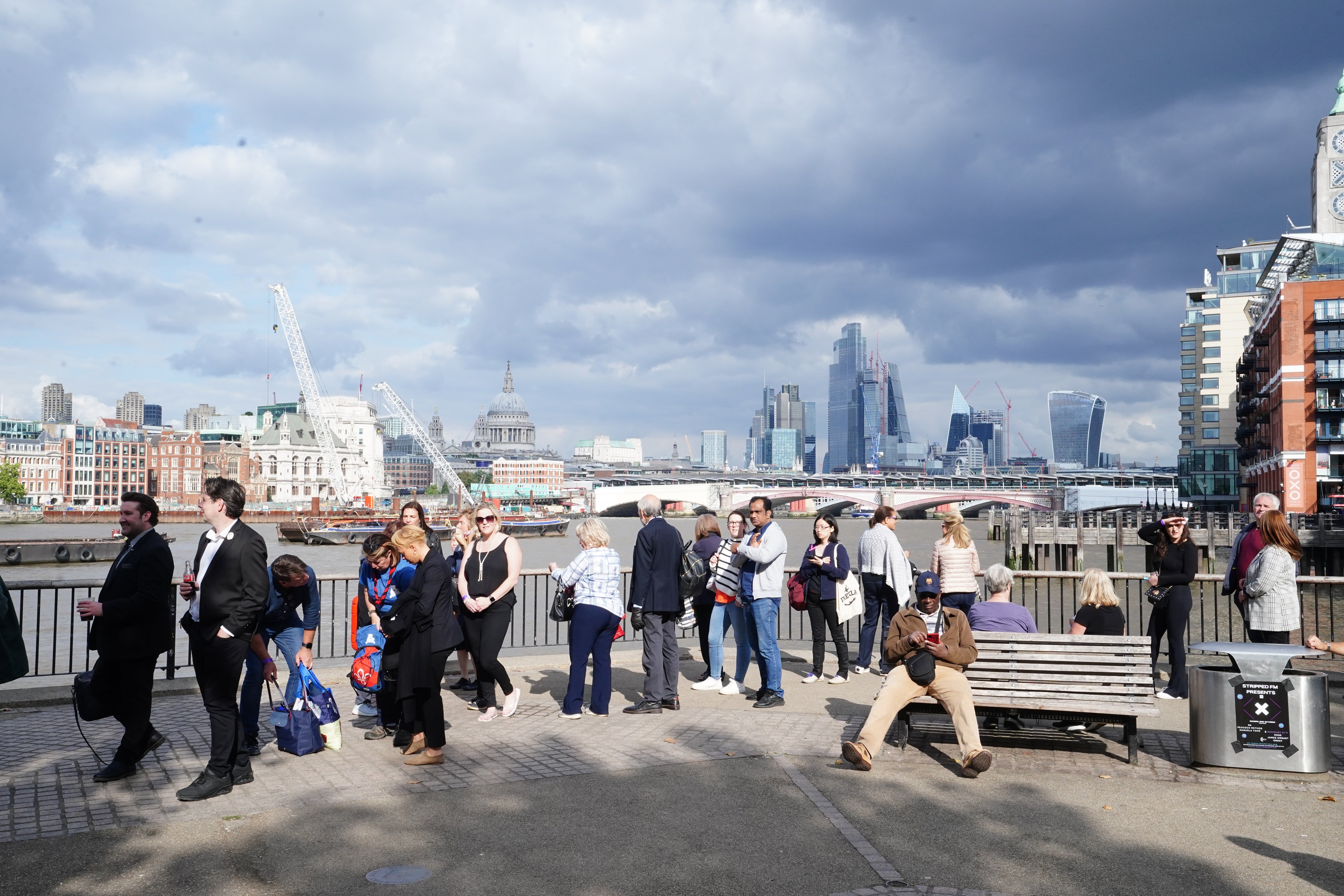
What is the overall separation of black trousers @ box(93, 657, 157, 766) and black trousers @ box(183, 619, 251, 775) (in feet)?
2.22

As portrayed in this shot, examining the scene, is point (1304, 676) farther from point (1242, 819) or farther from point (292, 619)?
point (292, 619)

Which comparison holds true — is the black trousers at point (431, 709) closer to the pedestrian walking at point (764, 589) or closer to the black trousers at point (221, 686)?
the black trousers at point (221, 686)

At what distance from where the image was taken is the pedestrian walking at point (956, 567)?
1020 cm

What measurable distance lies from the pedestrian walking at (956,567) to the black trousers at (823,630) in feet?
3.51

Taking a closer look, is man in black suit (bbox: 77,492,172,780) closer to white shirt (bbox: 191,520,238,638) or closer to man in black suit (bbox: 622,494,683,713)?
white shirt (bbox: 191,520,238,638)

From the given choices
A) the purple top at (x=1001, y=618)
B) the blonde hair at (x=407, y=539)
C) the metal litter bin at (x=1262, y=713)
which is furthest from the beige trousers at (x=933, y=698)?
the blonde hair at (x=407, y=539)

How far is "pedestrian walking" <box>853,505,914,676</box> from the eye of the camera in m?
10.8

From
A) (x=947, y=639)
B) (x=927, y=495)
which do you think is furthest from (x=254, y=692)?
(x=927, y=495)

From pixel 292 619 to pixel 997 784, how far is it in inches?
209

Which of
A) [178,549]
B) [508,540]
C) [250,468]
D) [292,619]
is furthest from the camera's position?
[250,468]

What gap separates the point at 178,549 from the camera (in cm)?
7000

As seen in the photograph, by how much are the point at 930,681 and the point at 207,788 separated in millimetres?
4728

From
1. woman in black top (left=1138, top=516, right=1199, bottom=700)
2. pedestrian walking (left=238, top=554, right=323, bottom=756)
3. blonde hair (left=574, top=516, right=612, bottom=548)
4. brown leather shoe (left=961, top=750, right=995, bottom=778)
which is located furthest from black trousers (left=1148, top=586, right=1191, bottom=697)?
pedestrian walking (left=238, top=554, right=323, bottom=756)

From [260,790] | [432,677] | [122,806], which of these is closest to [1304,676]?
[432,677]
